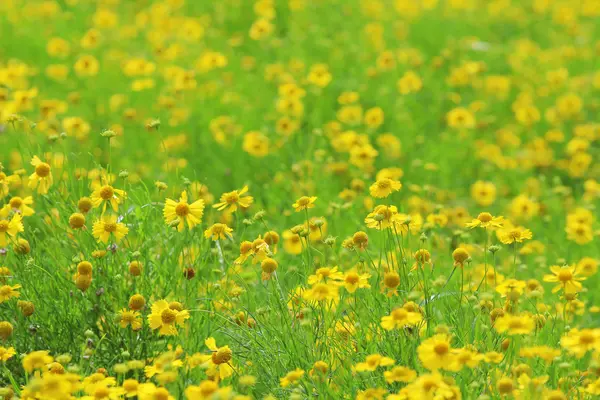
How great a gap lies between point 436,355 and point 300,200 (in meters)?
0.81

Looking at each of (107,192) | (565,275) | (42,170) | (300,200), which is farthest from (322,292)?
(42,170)

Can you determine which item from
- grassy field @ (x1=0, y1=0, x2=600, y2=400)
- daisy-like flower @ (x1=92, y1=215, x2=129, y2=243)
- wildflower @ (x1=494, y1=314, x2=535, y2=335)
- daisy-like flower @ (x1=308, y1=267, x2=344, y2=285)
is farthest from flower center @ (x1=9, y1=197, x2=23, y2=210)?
wildflower @ (x1=494, y1=314, x2=535, y2=335)

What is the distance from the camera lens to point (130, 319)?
2588mm

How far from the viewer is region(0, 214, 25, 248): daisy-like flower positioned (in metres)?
2.62

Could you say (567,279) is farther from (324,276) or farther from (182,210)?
(182,210)

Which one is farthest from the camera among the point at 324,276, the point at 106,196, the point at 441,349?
the point at 106,196

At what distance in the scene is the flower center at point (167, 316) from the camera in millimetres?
2443

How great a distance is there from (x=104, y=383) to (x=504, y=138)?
143 inches

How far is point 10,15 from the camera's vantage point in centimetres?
664

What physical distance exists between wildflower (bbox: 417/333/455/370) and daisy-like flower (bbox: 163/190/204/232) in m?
0.89

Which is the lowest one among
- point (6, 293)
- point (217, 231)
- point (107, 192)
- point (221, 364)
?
point (221, 364)

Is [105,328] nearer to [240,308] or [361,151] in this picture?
[240,308]

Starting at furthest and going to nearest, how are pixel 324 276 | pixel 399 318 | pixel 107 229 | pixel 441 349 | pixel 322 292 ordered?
pixel 107 229
pixel 324 276
pixel 322 292
pixel 399 318
pixel 441 349

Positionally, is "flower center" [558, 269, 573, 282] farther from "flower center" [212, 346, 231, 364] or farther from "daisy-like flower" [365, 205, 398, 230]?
"flower center" [212, 346, 231, 364]
